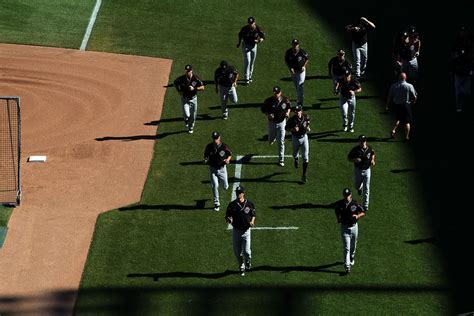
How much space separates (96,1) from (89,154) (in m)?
11.9

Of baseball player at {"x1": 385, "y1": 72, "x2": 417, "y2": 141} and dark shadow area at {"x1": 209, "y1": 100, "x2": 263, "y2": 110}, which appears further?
dark shadow area at {"x1": 209, "y1": 100, "x2": 263, "y2": 110}

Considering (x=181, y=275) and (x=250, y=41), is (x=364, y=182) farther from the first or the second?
(x=250, y=41)

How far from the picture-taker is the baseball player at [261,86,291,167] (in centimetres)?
3152

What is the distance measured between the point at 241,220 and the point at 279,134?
5.69 metres

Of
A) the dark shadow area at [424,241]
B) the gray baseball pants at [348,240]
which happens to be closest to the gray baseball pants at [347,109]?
the dark shadow area at [424,241]

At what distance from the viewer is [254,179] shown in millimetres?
31672

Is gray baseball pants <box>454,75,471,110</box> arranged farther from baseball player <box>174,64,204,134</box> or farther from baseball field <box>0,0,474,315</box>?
baseball player <box>174,64,204,134</box>

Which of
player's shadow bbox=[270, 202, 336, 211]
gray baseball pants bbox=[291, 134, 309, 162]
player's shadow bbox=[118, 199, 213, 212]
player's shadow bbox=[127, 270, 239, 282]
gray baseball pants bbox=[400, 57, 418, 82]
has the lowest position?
player's shadow bbox=[127, 270, 239, 282]

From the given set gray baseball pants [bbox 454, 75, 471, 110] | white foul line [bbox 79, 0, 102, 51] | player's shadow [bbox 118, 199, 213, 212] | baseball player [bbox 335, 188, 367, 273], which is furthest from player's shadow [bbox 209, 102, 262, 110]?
baseball player [bbox 335, 188, 367, 273]

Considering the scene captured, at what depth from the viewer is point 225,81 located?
3431cm

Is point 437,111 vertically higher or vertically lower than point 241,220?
higher

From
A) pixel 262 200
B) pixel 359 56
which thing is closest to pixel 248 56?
pixel 359 56

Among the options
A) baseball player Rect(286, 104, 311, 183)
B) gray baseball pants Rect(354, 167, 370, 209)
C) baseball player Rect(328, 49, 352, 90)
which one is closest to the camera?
gray baseball pants Rect(354, 167, 370, 209)

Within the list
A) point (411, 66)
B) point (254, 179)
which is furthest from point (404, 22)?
point (254, 179)
